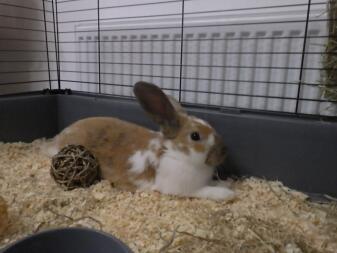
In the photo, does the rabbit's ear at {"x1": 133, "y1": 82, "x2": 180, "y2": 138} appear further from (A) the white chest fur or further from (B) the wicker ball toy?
(B) the wicker ball toy

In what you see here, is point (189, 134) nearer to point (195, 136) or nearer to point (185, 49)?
point (195, 136)

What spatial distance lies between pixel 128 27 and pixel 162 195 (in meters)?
1.27

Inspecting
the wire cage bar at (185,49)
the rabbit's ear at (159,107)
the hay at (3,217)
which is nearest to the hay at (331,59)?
the wire cage bar at (185,49)

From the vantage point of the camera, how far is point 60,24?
8.77ft

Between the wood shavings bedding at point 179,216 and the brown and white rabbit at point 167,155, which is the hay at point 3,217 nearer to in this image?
the wood shavings bedding at point 179,216

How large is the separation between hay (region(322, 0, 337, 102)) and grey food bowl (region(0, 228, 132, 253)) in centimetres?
118

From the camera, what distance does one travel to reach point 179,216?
1212mm

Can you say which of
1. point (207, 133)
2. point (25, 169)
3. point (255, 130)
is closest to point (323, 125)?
point (255, 130)

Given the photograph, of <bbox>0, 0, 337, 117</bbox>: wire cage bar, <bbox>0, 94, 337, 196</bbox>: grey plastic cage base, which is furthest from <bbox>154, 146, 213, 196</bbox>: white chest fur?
<bbox>0, 0, 337, 117</bbox>: wire cage bar

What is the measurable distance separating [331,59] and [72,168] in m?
1.21

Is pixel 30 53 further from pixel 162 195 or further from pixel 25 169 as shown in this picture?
pixel 162 195

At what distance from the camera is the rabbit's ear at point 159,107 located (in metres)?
1.35

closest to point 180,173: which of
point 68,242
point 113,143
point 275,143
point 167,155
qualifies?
point 167,155

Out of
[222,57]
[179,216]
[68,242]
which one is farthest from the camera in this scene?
[222,57]
